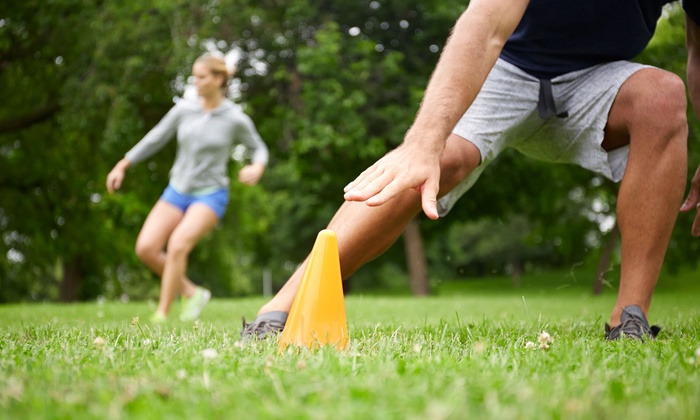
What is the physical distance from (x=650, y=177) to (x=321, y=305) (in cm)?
163

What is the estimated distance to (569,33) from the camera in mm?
3301

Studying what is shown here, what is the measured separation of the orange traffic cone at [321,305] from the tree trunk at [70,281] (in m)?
22.2

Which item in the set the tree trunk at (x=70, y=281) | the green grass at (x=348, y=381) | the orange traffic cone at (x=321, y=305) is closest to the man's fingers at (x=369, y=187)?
the orange traffic cone at (x=321, y=305)

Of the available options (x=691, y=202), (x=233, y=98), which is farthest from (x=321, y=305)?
(x=233, y=98)

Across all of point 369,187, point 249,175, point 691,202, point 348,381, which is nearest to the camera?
point 348,381

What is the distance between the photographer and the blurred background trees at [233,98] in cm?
1478

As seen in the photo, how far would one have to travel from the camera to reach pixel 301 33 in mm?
16688

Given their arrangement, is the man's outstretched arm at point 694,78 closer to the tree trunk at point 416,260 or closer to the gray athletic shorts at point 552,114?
the gray athletic shorts at point 552,114

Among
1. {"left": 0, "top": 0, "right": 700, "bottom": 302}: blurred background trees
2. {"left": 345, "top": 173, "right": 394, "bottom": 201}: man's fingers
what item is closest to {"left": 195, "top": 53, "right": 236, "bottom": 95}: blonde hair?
{"left": 345, "top": 173, "right": 394, "bottom": 201}: man's fingers

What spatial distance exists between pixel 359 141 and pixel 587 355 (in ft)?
44.9

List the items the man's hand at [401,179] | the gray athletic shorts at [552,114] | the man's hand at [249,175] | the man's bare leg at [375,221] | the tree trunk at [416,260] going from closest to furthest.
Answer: the man's hand at [401,179] → the man's bare leg at [375,221] → the gray athletic shorts at [552,114] → the man's hand at [249,175] → the tree trunk at [416,260]

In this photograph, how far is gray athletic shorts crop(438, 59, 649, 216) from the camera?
3.15m

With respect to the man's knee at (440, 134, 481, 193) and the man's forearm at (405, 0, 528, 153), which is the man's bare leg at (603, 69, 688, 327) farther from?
the man's forearm at (405, 0, 528, 153)

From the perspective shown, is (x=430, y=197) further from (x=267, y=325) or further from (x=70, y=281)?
(x=70, y=281)
